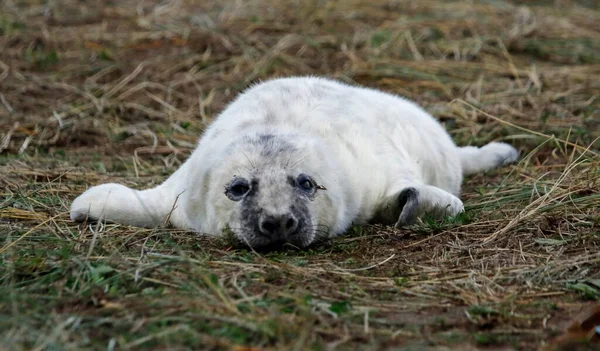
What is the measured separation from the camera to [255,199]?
441 centimetres

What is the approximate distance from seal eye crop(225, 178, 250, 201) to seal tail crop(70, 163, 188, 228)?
416 mm

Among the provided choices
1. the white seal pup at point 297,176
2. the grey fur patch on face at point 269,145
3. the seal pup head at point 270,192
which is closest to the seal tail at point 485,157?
the white seal pup at point 297,176

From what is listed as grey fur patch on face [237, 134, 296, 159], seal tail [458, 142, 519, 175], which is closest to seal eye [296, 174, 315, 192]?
grey fur patch on face [237, 134, 296, 159]

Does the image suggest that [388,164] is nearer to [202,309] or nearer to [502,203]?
[502,203]

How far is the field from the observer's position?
10.9 feet

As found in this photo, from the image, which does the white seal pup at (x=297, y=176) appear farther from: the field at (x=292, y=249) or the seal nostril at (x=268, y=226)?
the field at (x=292, y=249)

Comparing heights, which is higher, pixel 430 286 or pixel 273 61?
pixel 430 286

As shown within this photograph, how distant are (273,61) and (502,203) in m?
3.87

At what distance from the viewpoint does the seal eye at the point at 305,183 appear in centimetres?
453

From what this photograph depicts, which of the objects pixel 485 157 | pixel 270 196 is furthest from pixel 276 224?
pixel 485 157

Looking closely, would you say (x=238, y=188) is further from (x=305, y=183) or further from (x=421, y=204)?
(x=421, y=204)

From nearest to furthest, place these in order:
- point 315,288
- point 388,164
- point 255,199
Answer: point 315,288
point 255,199
point 388,164

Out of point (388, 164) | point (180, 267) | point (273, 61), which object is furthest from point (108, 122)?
point (180, 267)

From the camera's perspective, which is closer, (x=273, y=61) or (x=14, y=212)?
(x=14, y=212)
